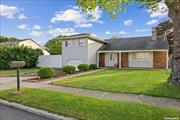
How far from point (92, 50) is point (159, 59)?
334 inches

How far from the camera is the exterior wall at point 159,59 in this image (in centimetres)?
2686

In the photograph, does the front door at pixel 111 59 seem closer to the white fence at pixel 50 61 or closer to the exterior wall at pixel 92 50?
the exterior wall at pixel 92 50

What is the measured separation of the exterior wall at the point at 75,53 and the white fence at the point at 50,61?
1.85 m

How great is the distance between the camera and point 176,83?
11.6 m

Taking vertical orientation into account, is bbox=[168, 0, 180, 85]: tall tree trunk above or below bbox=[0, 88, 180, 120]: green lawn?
above

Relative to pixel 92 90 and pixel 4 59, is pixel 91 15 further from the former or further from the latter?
pixel 4 59

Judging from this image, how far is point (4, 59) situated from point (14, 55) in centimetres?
172

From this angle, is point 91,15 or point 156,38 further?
point 156,38

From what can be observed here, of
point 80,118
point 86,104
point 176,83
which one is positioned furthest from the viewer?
point 176,83

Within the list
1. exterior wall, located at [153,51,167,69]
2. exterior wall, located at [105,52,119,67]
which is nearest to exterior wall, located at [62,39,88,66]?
exterior wall, located at [105,52,119,67]

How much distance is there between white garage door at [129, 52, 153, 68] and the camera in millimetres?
27722

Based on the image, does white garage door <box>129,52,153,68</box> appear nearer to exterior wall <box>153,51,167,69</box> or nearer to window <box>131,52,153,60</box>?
window <box>131,52,153,60</box>

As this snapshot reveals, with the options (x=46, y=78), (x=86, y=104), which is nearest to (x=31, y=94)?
(x=86, y=104)

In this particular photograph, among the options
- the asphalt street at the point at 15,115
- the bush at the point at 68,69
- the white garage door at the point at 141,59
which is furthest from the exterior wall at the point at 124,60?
the asphalt street at the point at 15,115
